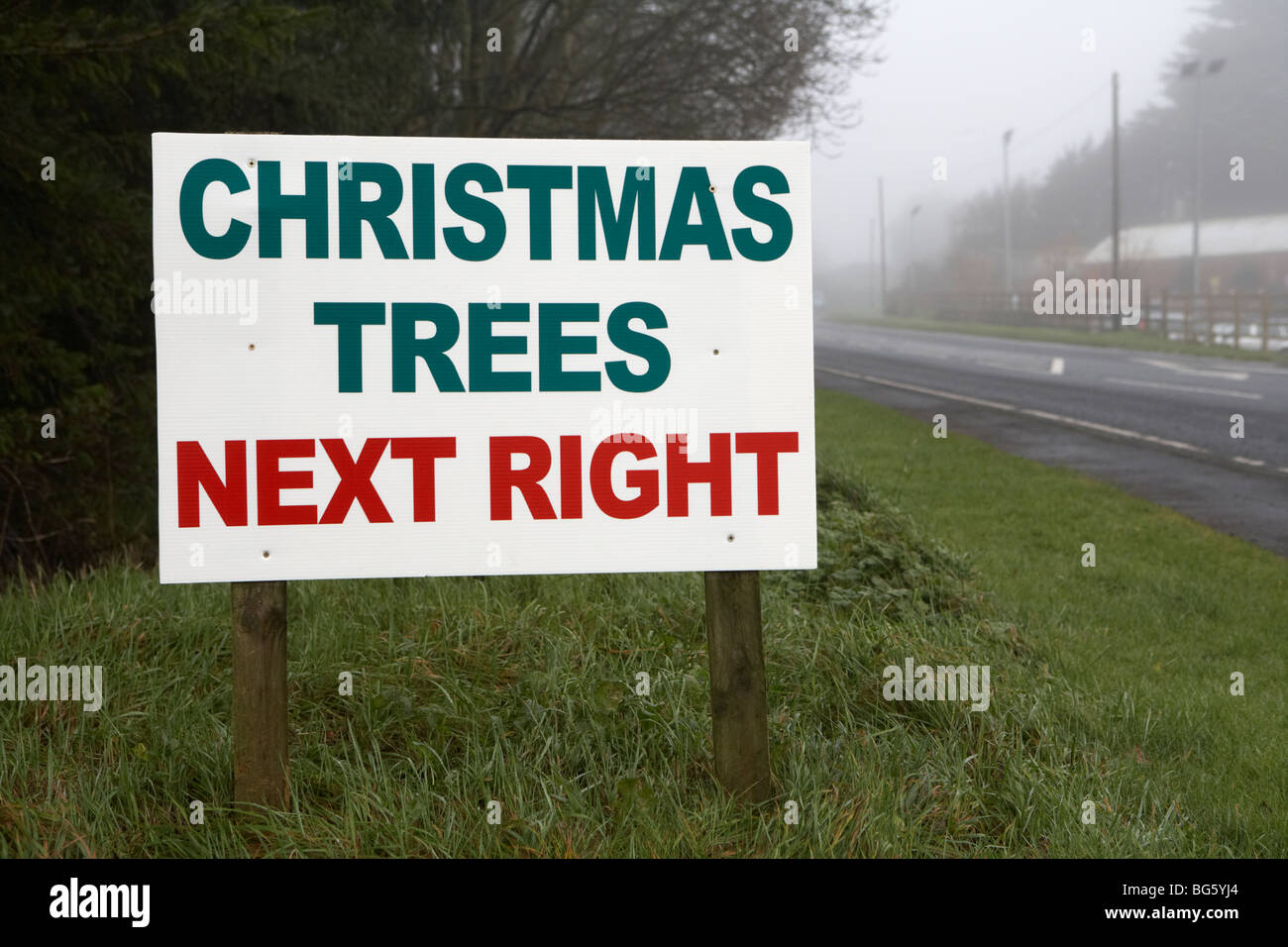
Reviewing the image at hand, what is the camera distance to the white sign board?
3.41m

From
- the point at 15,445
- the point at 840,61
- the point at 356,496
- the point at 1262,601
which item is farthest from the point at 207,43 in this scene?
the point at 840,61

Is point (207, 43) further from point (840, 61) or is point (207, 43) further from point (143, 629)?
point (840, 61)

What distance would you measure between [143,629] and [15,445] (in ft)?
5.82

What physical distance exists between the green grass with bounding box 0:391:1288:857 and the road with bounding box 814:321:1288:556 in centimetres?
347

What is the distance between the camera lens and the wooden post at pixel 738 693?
345cm

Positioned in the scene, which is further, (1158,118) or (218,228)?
(1158,118)
